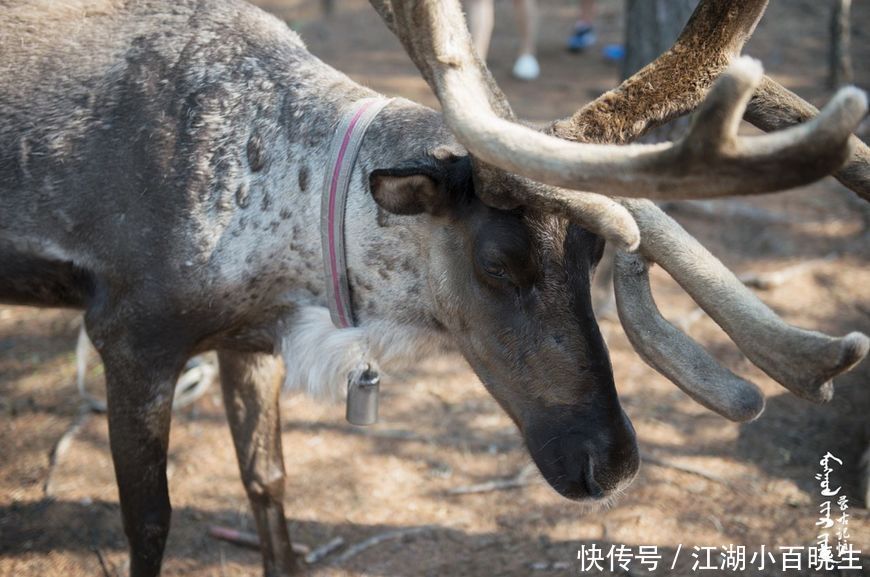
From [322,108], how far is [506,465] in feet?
5.66

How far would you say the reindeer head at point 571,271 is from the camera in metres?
2.10

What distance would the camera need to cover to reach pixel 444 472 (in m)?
3.60

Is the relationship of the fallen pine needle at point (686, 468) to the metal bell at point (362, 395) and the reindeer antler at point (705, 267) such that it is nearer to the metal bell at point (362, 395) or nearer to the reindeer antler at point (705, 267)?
the reindeer antler at point (705, 267)

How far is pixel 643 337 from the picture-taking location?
2.44m

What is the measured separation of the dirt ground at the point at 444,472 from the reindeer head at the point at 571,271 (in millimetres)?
508

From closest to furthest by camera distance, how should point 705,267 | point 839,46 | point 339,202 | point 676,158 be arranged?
1. point 676,158
2. point 705,267
3. point 339,202
4. point 839,46


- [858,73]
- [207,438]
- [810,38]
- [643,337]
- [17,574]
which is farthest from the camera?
[810,38]

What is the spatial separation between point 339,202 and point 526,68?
5.54 metres

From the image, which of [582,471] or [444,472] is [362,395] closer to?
[582,471]

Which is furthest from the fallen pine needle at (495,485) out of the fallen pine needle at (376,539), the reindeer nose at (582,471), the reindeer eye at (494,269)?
the reindeer eye at (494,269)

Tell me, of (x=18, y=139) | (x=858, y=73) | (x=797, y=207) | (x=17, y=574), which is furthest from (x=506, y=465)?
(x=858, y=73)

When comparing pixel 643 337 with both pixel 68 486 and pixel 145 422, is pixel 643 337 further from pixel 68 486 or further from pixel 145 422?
pixel 68 486

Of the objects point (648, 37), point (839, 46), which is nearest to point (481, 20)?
point (648, 37)

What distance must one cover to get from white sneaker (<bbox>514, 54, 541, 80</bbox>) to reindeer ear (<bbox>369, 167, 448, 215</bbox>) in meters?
5.64
